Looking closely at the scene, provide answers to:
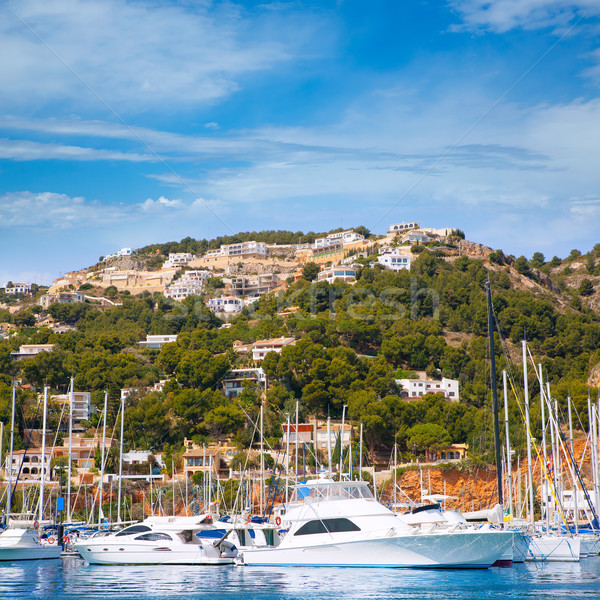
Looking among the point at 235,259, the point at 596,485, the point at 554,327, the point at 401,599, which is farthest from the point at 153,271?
the point at 401,599

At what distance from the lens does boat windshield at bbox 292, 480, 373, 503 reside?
86.1ft

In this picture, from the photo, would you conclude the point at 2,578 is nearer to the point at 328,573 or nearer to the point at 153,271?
the point at 328,573

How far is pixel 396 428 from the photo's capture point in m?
62.2

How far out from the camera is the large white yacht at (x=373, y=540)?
Result: 24.7 metres

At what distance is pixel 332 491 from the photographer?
86.9 feet

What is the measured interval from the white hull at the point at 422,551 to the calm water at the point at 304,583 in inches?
14.4

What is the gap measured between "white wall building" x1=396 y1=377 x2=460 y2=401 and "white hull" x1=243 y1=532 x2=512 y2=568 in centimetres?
5054

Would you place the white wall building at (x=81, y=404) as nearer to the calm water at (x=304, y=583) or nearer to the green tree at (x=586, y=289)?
the calm water at (x=304, y=583)

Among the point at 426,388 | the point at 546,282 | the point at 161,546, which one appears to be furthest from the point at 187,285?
the point at 161,546

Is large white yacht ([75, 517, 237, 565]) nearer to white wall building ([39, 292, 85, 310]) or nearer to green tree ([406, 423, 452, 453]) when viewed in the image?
green tree ([406, 423, 452, 453])

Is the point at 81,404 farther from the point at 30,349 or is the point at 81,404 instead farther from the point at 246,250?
the point at 246,250

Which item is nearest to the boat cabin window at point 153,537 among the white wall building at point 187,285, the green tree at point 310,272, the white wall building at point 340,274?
the white wall building at point 340,274

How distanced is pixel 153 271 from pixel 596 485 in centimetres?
13254

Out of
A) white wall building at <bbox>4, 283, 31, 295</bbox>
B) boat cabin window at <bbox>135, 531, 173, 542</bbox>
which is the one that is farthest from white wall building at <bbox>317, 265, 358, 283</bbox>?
boat cabin window at <bbox>135, 531, 173, 542</bbox>
